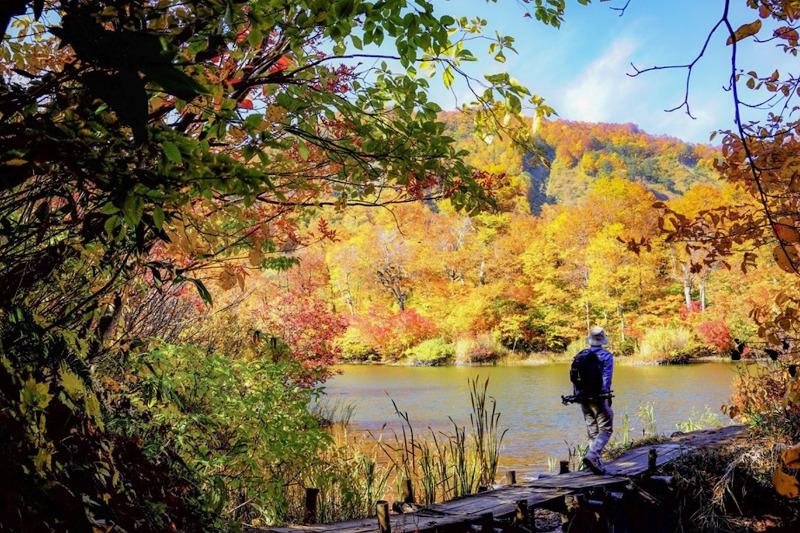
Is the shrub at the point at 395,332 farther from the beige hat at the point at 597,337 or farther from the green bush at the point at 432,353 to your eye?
the beige hat at the point at 597,337

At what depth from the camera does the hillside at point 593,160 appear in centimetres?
6481

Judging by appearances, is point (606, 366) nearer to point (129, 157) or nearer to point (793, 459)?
point (793, 459)

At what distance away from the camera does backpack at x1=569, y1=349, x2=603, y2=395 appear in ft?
19.4

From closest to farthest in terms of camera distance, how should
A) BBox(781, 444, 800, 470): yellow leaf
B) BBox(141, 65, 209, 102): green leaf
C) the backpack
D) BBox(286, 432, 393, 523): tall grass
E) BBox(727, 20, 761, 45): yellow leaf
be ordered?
BBox(141, 65, 209, 102): green leaf, BBox(781, 444, 800, 470): yellow leaf, BBox(727, 20, 761, 45): yellow leaf, BBox(286, 432, 393, 523): tall grass, the backpack

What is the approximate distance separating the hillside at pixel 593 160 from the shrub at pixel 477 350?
118 ft

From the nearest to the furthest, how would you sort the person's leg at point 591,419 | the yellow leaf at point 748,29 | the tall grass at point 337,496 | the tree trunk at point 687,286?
the yellow leaf at point 748,29 < the tall grass at point 337,496 < the person's leg at point 591,419 < the tree trunk at point 687,286

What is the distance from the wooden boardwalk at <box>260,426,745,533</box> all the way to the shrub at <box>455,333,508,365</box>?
63.4ft

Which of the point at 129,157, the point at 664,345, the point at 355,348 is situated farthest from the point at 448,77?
the point at 355,348

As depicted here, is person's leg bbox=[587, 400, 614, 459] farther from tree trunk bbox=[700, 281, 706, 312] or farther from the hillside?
the hillside

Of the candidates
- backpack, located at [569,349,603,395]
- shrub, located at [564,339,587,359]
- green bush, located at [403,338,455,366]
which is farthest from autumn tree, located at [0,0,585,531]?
shrub, located at [564,339,587,359]

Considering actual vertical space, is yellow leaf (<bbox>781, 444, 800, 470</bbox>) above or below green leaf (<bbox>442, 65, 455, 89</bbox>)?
below

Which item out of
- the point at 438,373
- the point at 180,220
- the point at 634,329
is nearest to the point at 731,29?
the point at 180,220

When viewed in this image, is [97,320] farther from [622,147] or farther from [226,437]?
[622,147]

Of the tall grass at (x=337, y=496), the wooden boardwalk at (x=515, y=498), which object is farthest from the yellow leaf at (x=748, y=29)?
the tall grass at (x=337, y=496)
